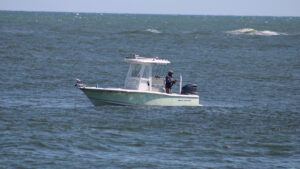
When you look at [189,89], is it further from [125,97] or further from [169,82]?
[125,97]

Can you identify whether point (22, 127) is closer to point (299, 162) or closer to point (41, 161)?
point (41, 161)

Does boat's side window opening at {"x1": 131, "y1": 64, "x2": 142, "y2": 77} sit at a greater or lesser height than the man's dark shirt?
greater

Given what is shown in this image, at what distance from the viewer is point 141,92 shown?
2733cm

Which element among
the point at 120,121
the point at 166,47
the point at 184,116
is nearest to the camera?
the point at 120,121

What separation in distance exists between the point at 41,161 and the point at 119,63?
32743mm

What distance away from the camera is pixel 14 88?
34.1 meters

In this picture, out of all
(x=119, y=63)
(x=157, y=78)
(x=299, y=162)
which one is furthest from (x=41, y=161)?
(x=119, y=63)

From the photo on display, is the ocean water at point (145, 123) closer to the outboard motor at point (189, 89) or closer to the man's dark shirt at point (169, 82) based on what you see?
the outboard motor at point (189, 89)

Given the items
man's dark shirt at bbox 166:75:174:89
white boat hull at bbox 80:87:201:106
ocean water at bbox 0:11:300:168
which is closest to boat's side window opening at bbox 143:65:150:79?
man's dark shirt at bbox 166:75:174:89

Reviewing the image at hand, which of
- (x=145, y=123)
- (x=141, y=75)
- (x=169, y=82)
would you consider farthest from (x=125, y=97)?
(x=145, y=123)

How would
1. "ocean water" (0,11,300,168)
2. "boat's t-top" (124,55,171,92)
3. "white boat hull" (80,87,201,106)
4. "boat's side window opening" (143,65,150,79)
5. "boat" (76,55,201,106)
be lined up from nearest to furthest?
"ocean water" (0,11,300,168)
"white boat hull" (80,87,201,106)
"boat" (76,55,201,106)
"boat's t-top" (124,55,171,92)
"boat's side window opening" (143,65,150,79)

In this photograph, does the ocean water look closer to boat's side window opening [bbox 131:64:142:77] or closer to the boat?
the boat

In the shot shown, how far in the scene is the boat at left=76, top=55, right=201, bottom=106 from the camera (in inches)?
1070

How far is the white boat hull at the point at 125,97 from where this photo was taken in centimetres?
2708
